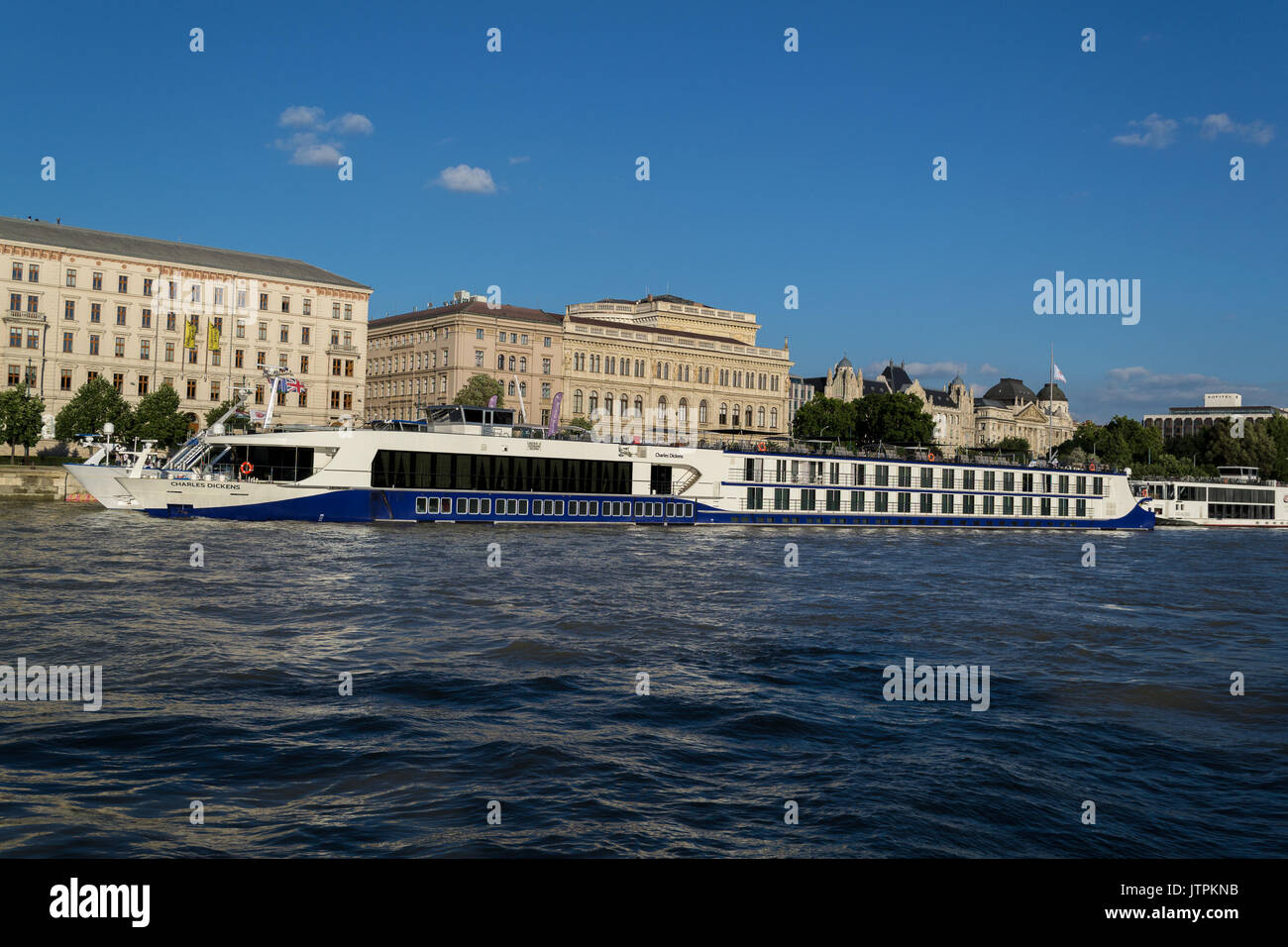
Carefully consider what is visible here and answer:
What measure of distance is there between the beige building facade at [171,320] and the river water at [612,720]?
65241 millimetres

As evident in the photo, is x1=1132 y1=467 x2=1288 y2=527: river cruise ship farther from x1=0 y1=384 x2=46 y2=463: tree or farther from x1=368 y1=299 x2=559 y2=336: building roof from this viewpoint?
x1=0 y1=384 x2=46 y2=463: tree

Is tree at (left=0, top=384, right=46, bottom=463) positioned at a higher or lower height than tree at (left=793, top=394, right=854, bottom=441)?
lower

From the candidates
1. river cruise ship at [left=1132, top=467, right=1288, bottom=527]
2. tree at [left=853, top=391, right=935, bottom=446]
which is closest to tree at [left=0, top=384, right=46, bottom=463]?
river cruise ship at [left=1132, top=467, right=1288, bottom=527]

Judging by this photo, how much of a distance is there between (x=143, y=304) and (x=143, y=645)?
82.0 m

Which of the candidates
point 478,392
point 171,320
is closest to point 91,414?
point 171,320

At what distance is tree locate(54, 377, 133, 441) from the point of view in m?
74.3

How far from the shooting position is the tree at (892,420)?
438 ft

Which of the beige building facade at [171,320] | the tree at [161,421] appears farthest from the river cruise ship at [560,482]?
the beige building facade at [171,320]

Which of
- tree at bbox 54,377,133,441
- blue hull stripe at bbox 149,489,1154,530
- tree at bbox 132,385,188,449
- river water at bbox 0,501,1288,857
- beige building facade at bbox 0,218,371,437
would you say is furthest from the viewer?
beige building facade at bbox 0,218,371,437

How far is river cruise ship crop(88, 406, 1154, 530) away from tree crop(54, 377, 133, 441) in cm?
3087

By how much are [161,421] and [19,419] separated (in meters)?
9.03

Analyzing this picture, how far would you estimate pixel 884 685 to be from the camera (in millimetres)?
15680
